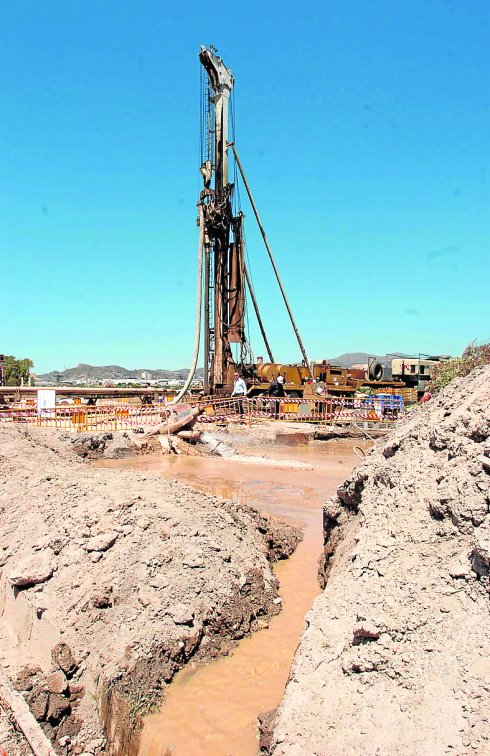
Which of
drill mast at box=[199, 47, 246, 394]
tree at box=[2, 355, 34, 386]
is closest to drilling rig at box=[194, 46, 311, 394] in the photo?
drill mast at box=[199, 47, 246, 394]

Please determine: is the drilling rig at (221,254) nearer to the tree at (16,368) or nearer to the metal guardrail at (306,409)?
the metal guardrail at (306,409)

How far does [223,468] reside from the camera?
14.6 meters

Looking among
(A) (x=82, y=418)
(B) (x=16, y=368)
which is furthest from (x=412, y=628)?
(B) (x=16, y=368)

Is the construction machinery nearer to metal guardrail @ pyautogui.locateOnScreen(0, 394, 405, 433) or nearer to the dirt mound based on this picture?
metal guardrail @ pyautogui.locateOnScreen(0, 394, 405, 433)

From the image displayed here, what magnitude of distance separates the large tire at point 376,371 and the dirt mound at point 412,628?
84.9 ft

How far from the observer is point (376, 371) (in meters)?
29.8

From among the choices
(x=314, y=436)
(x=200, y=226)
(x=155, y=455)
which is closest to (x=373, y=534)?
(x=155, y=455)

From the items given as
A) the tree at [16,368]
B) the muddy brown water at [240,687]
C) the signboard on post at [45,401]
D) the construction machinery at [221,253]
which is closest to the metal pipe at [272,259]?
the construction machinery at [221,253]

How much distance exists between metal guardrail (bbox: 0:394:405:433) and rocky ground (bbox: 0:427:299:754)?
1234 centimetres

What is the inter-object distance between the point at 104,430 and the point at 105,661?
582 inches

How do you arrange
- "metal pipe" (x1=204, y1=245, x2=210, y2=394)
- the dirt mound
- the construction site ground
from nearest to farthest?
the dirt mound
the construction site ground
"metal pipe" (x1=204, y1=245, x2=210, y2=394)

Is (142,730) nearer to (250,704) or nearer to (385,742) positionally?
(250,704)

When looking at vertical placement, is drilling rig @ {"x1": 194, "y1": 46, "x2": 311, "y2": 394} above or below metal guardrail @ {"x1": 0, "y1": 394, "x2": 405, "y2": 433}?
above

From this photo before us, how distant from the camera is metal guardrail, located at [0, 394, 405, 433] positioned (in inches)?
741
